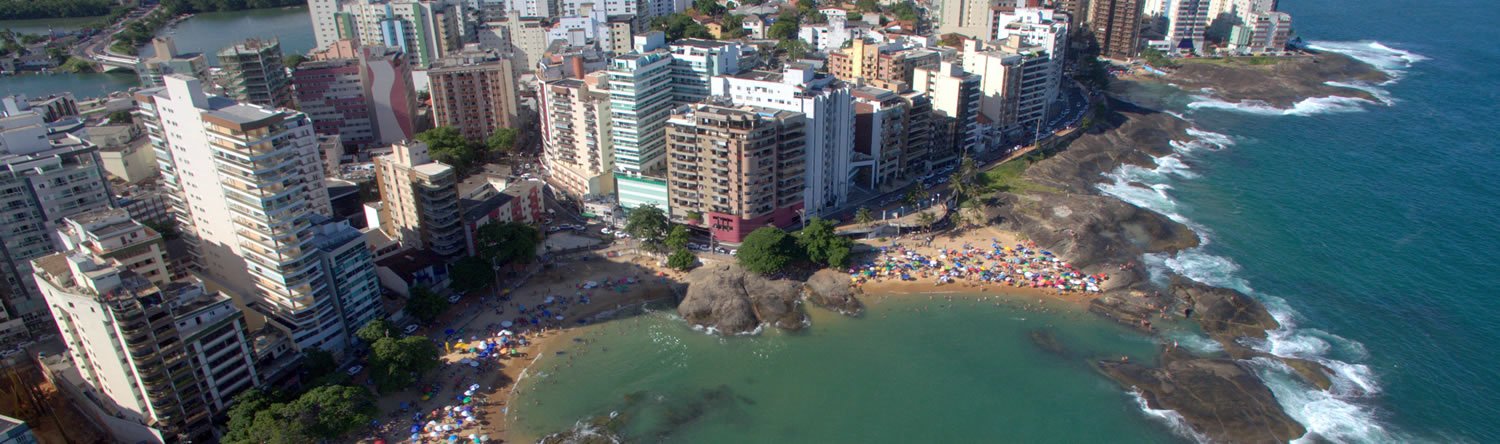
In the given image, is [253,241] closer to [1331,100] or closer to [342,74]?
[342,74]

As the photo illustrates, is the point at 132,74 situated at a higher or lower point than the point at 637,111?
lower

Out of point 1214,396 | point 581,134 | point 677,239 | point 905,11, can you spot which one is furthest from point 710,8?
point 1214,396

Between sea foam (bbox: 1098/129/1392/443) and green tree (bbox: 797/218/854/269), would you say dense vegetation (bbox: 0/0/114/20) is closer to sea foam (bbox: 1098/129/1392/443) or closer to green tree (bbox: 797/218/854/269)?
green tree (bbox: 797/218/854/269)

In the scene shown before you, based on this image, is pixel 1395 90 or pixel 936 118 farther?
pixel 1395 90

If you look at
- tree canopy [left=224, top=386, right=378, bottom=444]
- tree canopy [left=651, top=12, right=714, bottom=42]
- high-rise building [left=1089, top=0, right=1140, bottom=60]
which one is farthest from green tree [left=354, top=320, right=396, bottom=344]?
high-rise building [left=1089, top=0, right=1140, bottom=60]

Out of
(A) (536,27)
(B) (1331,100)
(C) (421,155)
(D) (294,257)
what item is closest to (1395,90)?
(B) (1331,100)

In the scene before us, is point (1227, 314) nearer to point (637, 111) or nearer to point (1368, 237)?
point (1368, 237)
